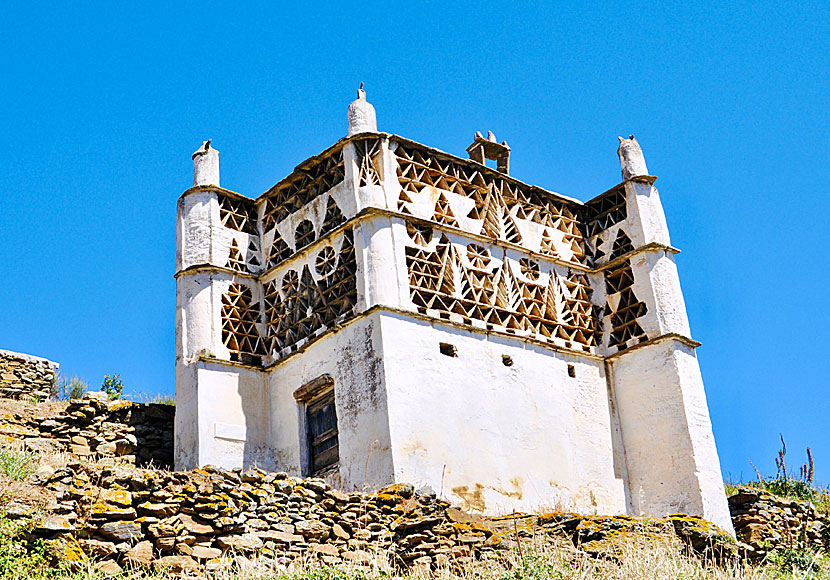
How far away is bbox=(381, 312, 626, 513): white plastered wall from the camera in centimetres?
2206

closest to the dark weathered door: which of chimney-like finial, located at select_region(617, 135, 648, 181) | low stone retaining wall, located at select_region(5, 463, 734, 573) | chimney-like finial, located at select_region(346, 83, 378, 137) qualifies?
low stone retaining wall, located at select_region(5, 463, 734, 573)

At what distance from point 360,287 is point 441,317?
1908 mm

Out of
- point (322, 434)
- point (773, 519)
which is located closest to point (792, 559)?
point (773, 519)

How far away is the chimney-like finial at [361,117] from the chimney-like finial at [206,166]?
12.3ft

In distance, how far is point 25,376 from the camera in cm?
2634

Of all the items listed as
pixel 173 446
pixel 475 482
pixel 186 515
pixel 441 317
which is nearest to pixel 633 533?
pixel 475 482

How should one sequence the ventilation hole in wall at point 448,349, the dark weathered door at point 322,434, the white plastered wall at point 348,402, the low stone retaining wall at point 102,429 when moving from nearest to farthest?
the white plastered wall at point 348,402, the low stone retaining wall at point 102,429, the dark weathered door at point 322,434, the ventilation hole in wall at point 448,349

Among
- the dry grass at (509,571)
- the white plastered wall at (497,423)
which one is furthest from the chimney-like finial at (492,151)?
the dry grass at (509,571)

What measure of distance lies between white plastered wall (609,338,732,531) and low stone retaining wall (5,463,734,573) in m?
5.08

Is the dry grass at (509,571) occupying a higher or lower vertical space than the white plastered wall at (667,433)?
lower

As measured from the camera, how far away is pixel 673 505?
24.7 m

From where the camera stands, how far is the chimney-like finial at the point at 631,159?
28.3 metres

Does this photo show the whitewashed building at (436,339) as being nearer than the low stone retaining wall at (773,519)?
Yes

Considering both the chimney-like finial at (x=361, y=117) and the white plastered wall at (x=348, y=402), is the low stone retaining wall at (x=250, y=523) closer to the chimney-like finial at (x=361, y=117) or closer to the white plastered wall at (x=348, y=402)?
the white plastered wall at (x=348, y=402)
